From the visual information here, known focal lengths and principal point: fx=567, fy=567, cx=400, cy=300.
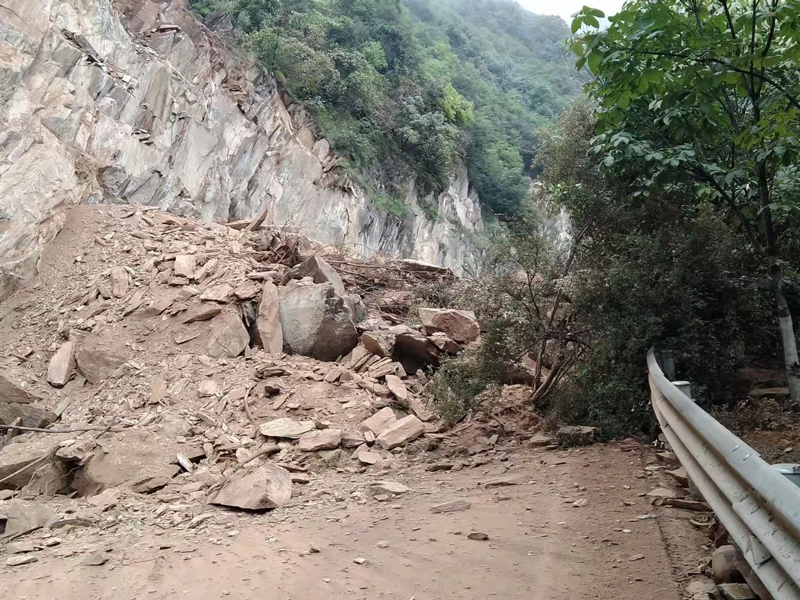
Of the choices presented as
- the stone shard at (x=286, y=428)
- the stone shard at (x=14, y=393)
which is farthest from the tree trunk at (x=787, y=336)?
the stone shard at (x=14, y=393)

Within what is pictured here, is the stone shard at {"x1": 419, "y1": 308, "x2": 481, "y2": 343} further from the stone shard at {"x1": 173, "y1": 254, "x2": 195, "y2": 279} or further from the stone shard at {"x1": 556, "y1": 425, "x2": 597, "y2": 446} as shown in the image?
the stone shard at {"x1": 173, "y1": 254, "x2": 195, "y2": 279}

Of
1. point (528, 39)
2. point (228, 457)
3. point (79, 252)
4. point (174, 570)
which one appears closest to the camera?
point (174, 570)

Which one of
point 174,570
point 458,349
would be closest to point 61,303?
point 458,349

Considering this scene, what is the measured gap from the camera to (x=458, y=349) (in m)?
8.34

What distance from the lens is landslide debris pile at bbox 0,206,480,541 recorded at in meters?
5.18

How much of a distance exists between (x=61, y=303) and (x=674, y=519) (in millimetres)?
9255

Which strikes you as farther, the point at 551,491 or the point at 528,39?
the point at 528,39

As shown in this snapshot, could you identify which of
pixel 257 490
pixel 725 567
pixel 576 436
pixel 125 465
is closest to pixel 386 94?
Answer: pixel 125 465

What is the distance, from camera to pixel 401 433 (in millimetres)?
6062

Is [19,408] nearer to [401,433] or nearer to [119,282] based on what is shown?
[119,282]

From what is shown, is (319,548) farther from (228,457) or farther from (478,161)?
(478,161)

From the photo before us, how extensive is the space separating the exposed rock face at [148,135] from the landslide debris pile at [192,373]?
4.48ft

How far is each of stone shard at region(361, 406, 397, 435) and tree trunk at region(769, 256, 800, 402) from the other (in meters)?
3.76

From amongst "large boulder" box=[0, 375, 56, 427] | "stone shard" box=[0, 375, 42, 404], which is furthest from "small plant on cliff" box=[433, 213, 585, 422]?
"stone shard" box=[0, 375, 42, 404]
